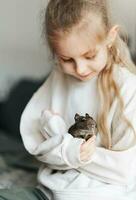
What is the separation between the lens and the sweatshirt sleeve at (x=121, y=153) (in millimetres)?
1196

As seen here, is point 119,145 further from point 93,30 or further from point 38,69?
point 38,69

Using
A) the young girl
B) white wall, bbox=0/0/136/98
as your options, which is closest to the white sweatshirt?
the young girl

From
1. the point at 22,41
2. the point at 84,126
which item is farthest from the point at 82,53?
the point at 22,41

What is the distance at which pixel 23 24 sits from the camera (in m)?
1.89

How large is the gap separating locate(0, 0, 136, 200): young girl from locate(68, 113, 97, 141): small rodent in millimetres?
22

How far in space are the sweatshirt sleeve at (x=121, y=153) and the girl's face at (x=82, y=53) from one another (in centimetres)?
10

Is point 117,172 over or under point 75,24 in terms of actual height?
under

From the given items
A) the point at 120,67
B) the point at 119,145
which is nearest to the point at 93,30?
the point at 120,67

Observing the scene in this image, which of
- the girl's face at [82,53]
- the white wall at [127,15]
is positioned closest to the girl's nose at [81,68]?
the girl's face at [82,53]

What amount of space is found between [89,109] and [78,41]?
0.23 metres

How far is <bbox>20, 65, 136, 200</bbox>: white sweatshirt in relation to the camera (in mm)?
1196

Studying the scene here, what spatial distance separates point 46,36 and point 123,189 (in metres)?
0.44

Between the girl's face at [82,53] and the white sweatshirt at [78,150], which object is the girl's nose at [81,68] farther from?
the white sweatshirt at [78,150]

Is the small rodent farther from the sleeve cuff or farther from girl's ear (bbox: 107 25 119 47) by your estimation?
girl's ear (bbox: 107 25 119 47)
